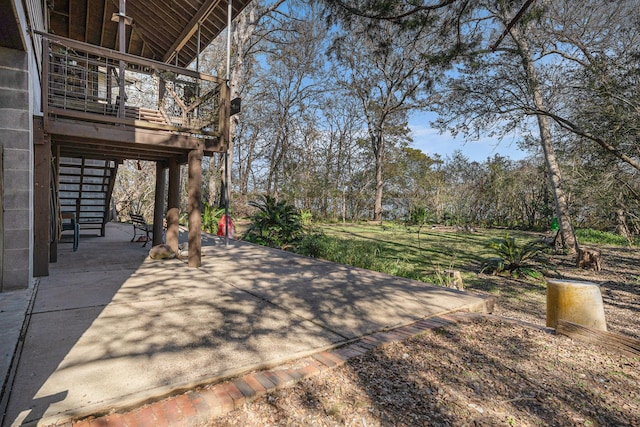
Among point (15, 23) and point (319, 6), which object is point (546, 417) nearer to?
point (15, 23)

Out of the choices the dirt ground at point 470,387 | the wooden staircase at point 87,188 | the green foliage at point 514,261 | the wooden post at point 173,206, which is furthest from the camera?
the wooden staircase at point 87,188

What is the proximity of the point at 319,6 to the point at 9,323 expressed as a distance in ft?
16.2

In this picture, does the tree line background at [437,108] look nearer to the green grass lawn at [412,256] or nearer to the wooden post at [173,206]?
the wooden post at [173,206]

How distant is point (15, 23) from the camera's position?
114 inches

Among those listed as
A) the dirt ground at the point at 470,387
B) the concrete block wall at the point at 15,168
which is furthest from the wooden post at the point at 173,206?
the dirt ground at the point at 470,387

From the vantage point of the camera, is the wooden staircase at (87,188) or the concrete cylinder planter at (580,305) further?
the wooden staircase at (87,188)

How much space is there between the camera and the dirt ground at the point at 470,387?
65.6 inches

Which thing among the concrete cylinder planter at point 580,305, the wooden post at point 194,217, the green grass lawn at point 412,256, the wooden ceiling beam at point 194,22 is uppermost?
the wooden ceiling beam at point 194,22

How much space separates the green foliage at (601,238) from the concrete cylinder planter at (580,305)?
11.6m

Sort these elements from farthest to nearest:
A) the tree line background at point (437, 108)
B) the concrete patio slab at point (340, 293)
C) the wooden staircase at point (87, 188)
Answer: the wooden staircase at point (87, 188) < the tree line background at point (437, 108) < the concrete patio slab at point (340, 293)

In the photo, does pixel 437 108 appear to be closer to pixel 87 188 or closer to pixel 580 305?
pixel 580 305

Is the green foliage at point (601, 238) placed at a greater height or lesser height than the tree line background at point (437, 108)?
lesser

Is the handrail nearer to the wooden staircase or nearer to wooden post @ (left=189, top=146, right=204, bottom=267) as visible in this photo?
wooden post @ (left=189, top=146, right=204, bottom=267)

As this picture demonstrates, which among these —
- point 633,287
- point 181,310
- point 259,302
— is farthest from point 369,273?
point 633,287
